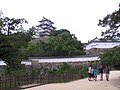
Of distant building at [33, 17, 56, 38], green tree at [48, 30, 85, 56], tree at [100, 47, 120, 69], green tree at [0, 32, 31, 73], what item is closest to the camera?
green tree at [0, 32, 31, 73]

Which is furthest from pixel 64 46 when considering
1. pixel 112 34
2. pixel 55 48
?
pixel 112 34

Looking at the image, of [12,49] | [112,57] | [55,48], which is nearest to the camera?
[12,49]

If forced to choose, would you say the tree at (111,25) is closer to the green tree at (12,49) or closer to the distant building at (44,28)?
the green tree at (12,49)

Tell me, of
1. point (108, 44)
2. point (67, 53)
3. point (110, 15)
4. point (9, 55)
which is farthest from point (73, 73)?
point (108, 44)

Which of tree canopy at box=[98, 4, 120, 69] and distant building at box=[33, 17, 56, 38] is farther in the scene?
distant building at box=[33, 17, 56, 38]

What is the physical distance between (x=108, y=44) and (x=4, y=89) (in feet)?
131

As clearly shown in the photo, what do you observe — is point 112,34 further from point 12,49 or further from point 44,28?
point 44,28

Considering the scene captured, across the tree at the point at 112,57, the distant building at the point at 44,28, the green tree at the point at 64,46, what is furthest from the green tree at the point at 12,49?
the distant building at the point at 44,28

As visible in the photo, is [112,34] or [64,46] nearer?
[112,34]

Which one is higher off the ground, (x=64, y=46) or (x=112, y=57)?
(x=64, y=46)

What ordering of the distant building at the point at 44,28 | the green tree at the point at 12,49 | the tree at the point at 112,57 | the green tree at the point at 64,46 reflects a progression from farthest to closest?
1. the distant building at the point at 44,28
2. the green tree at the point at 64,46
3. the tree at the point at 112,57
4. the green tree at the point at 12,49

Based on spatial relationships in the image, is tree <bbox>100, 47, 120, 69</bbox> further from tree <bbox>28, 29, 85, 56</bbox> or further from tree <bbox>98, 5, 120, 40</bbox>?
tree <bbox>28, 29, 85, 56</bbox>

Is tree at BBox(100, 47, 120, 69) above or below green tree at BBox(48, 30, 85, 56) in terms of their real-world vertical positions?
below

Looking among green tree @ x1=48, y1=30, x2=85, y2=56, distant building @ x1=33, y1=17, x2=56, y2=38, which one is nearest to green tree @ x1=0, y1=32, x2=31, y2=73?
green tree @ x1=48, y1=30, x2=85, y2=56
